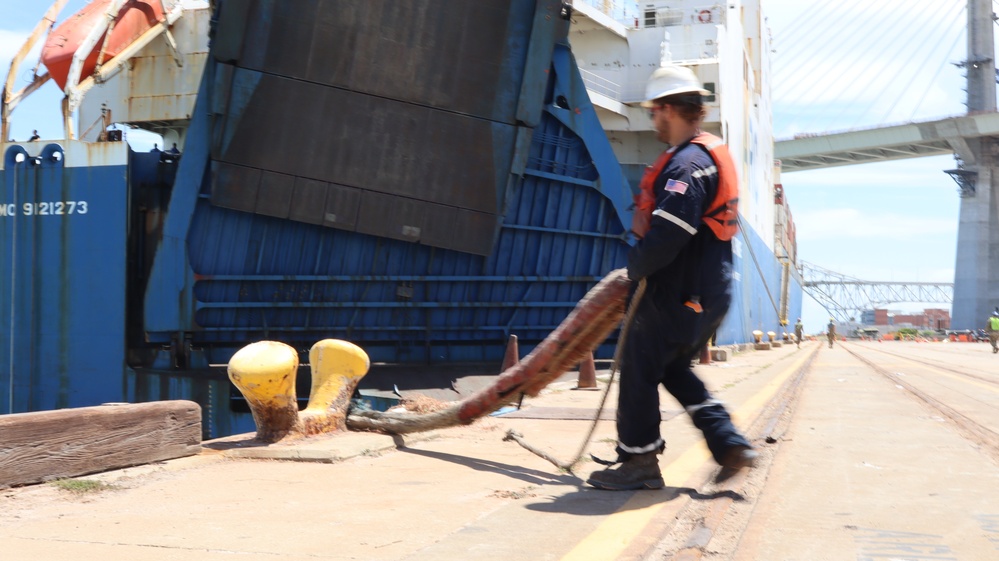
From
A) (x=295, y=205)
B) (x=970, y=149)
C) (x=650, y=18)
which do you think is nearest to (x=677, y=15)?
(x=650, y=18)

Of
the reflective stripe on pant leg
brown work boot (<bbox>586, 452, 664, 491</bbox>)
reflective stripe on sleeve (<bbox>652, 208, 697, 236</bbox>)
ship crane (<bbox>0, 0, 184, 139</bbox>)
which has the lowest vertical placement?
brown work boot (<bbox>586, 452, 664, 491</bbox>)

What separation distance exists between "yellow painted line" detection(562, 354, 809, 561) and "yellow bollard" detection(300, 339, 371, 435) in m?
2.07

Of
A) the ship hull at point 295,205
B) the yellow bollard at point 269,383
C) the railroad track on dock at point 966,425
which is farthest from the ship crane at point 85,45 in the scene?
the railroad track on dock at point 966,425

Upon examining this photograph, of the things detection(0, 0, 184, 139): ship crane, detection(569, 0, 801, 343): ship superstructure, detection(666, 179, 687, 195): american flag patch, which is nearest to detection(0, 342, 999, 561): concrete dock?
detection(666, 179, 687, 195): american flag patch

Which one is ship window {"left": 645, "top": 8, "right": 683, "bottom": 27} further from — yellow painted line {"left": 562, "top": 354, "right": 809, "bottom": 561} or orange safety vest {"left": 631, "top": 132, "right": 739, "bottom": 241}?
orange safety vest {"left": 631, "top": 132, "right": 739, "bottom": 241}

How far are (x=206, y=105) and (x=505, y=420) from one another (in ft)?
20.9

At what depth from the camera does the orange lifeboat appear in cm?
1242

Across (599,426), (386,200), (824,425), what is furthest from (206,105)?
(824,425)

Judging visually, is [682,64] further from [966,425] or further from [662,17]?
[966,425]

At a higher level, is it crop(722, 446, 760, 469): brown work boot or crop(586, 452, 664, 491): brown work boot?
crop(722, 446, 760, 469): brown work boot

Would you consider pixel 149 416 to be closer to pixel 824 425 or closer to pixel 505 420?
pixel 505 420

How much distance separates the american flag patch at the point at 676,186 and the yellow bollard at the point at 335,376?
8.54 feet

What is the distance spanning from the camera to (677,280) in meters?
3.75

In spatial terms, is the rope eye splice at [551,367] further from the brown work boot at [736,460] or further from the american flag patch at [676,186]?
the brown work boot at [736,460]
